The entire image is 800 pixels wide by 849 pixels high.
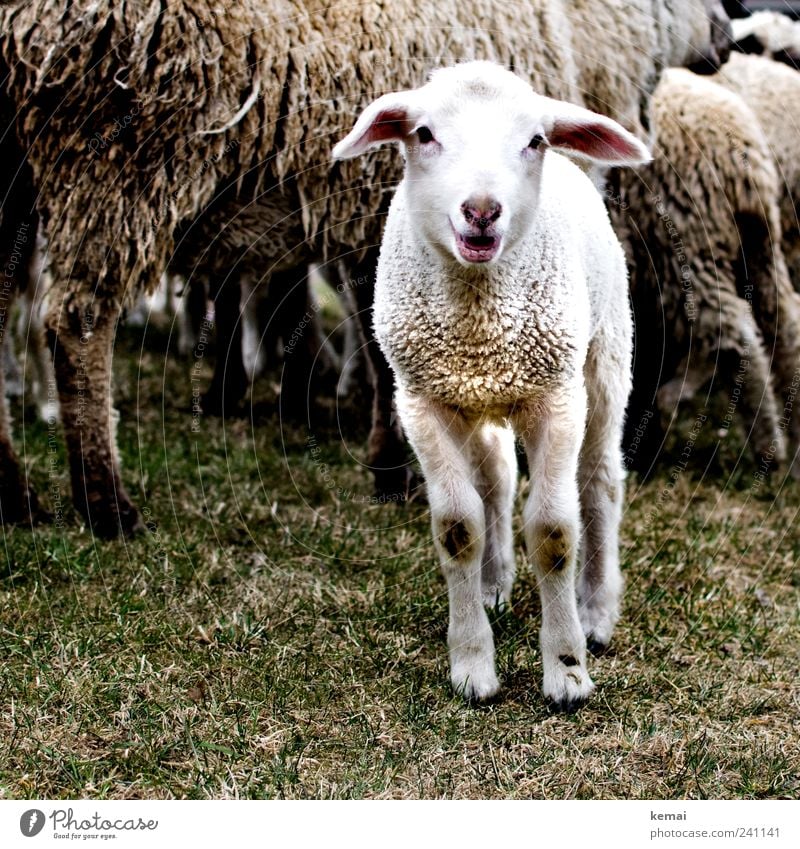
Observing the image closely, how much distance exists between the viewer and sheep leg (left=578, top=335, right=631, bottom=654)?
414cm

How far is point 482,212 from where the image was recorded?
317cm

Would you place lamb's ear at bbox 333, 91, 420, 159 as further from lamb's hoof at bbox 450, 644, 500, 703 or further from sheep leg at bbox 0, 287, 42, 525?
sheep leg at bbox 0, 287, 42, 525

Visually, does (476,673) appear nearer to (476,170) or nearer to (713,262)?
(476,170)

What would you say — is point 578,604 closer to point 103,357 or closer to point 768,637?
point 768,637

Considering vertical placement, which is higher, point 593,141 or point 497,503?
point 593,141

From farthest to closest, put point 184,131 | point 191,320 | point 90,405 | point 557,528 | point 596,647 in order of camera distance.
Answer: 1. point 191,320
2. point 90,405
3. point 184,131
4. point 596,647
5. point 557,528

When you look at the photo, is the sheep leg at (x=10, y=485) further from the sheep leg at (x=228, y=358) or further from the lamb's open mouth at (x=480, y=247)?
the lamb's open mouth at (x=480, y=247)

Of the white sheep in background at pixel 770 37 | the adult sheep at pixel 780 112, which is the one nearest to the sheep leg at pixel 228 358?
the adult sheep at pixel 780 112

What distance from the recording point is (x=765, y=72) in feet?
23.7

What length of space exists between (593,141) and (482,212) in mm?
615

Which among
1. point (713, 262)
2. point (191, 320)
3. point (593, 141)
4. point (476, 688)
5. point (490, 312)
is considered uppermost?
point (593, 141)

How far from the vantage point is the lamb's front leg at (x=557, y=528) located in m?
3.60

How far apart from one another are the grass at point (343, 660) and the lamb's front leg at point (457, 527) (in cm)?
11

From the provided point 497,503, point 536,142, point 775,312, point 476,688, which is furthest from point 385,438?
point 536,142
